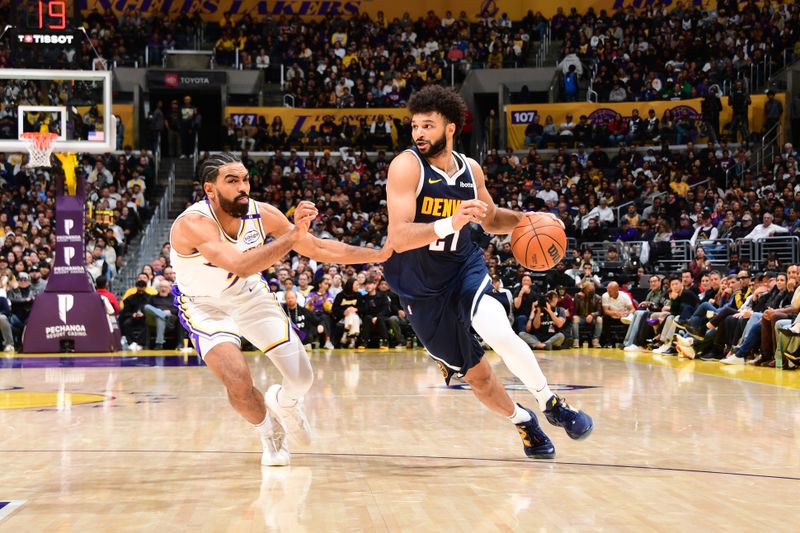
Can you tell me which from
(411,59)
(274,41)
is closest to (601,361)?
(411,59)

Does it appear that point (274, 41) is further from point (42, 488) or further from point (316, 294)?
point (42, 488)

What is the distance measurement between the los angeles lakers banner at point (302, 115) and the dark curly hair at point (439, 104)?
20.4 m

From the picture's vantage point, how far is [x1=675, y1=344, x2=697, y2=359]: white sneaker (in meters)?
13.8

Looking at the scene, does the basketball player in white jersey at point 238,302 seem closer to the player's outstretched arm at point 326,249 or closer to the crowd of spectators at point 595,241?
the player's outstretched arm at point 326,249

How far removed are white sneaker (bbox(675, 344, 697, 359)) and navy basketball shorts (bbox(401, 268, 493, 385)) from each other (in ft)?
29.6

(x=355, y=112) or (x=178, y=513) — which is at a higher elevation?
(x=355, y=112)

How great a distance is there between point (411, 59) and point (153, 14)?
7.80 m

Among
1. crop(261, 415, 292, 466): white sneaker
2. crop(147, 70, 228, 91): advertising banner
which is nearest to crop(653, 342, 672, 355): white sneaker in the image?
crop(261, 415, 292, 466): white sneaker

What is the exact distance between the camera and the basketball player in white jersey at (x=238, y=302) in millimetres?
5441

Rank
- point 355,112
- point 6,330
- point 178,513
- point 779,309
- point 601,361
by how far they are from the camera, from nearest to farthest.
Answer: point 178,513 < point 779,309 < point 601,361 < point 6,330 < point 355,112

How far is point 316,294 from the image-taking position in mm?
16750

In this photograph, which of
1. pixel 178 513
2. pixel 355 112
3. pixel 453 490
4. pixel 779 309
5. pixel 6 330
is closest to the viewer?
pixel 178 513

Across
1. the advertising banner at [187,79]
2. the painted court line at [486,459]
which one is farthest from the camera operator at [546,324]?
the advertising banner at [187,79]

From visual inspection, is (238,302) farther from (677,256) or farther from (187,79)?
(187,79)
